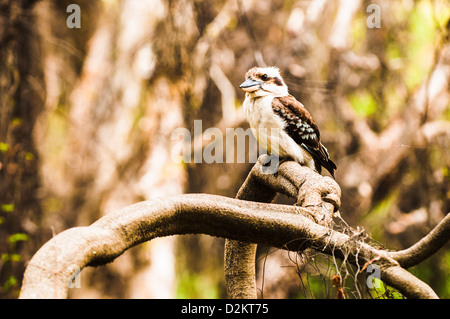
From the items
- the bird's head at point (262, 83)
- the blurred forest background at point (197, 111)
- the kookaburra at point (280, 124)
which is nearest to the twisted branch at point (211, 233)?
the kookaburra at point (280, 124)

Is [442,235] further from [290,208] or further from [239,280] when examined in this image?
[239,280]

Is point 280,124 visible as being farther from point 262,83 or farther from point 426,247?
point 426,247

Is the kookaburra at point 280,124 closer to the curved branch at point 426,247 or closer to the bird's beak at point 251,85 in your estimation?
the bird's beak at point 251,85

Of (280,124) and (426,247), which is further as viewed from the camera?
(280,124)

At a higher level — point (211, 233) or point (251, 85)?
point (251, 85)

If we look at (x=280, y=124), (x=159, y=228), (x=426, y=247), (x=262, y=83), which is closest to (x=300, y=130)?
(x=280, y=124)

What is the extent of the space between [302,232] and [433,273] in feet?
8.45

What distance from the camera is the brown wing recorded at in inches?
97.8

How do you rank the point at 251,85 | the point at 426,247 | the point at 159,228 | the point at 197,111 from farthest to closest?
the point at 197,111 < the point at 251,85 < the point at 426,247 < the point at 159,228

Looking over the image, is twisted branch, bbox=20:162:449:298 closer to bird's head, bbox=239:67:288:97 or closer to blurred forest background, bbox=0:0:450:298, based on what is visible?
bird's head, bbox=239:67:288:97

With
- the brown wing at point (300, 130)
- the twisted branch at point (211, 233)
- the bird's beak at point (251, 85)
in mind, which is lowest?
the twisted branch at point (211, 233)

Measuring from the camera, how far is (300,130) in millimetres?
2496

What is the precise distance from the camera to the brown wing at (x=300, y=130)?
8.15 feet

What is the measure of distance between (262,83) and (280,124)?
0.77ft
